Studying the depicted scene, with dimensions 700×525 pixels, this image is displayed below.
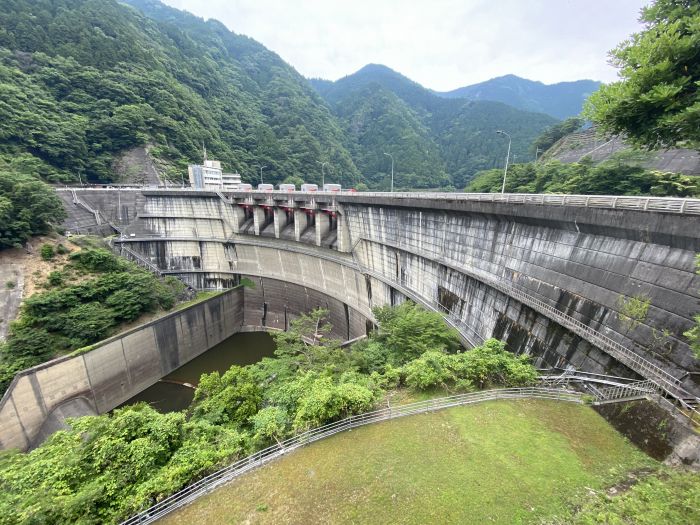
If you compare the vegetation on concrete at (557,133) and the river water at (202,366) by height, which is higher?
the vegetation on concrete at (557,133)

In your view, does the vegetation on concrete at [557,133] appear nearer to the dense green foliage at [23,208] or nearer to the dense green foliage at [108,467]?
the dense green foliage at [108,467]

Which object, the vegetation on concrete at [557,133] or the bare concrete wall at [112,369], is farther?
the vegetation on concrete at [557,133]

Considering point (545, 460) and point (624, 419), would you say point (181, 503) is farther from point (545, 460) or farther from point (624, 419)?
point (624, 419)

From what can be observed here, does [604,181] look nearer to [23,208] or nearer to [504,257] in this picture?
[504,257]

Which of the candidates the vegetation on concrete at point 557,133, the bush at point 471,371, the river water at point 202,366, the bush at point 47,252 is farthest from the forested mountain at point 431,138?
the bush at point 471,371

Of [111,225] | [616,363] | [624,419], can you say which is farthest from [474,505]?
[111,225]

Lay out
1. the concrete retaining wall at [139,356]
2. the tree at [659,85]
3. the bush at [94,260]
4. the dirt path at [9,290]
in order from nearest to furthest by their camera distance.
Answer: the tree at [659,85], the concrete retaining wall at [139,356], the dirt path at [9,290], the bush at [94,260]

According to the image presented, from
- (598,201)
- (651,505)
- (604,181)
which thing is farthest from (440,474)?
(604,181)

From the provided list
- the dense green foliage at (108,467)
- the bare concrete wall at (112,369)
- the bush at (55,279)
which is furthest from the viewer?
the bush at (55,279)
